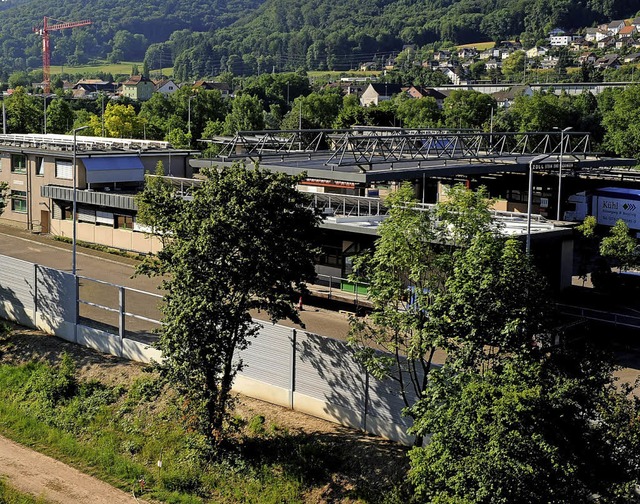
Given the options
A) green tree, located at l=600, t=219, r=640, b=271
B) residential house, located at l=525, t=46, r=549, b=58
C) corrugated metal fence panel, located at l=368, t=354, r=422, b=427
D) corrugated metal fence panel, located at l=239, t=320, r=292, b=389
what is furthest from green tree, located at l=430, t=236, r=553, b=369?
residential house, located at l=525, t=46, r=549, b=58

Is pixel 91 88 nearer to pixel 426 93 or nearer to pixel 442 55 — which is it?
pixel 426 93

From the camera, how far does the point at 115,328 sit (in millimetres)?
21922

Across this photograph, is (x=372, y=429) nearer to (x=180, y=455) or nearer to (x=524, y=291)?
(x=180, y=455)

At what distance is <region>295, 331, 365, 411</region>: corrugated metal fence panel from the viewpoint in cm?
1691

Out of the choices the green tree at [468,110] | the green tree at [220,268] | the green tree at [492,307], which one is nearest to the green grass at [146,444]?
the green tree at [220,268]

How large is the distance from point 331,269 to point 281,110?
7314 cm

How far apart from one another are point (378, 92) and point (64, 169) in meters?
82.2

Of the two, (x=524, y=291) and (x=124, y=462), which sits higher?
(x=524, y=291)

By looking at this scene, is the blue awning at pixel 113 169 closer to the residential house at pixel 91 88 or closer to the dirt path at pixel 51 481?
the dirt path at pixel 51 481

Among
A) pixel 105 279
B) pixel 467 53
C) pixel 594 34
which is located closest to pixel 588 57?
pixel 467 53

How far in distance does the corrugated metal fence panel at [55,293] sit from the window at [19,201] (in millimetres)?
15700

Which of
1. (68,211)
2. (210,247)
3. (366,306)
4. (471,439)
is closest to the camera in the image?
(471,439)

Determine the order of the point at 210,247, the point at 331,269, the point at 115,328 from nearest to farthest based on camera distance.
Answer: the point at 210,247, the point at 115,328, the point at 331,269

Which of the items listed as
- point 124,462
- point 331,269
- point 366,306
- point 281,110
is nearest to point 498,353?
point 124,462
